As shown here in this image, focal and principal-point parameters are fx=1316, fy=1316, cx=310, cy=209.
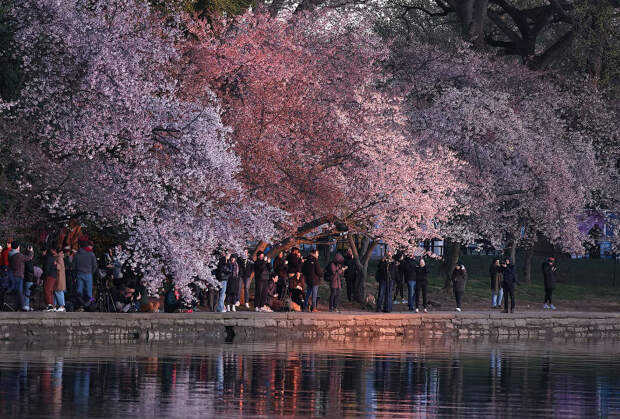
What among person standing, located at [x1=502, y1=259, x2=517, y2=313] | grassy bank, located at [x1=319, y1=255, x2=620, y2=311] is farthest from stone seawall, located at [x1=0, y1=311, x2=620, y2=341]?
grassy bank, located at [x1=319, y1=255, x2=620, y2=311]

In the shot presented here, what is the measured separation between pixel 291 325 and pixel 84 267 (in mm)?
Answer: 5399

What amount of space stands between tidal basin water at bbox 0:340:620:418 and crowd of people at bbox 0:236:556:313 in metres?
3.61

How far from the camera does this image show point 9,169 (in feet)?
106

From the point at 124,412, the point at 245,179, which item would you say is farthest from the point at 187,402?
the point at 245,179

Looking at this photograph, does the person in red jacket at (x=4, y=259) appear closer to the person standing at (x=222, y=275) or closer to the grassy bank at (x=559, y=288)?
the person standing at (x=222, y=275)

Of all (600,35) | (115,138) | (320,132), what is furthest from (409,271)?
(600,35)

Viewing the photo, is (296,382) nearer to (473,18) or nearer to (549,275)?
(549,275)

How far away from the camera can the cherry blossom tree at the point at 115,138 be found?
3016 cm

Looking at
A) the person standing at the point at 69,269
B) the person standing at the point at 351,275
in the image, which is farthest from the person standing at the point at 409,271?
the person standing at the point at 69,269

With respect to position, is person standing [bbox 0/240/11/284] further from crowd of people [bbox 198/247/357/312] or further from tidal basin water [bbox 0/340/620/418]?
crowd of people [bbox 198/247/357/312]

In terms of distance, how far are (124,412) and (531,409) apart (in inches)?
195

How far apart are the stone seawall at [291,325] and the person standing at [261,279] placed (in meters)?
2.15

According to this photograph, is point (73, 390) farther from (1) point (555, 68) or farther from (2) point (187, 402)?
(1) point (555, 68)

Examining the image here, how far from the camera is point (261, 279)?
3453 centimetres
